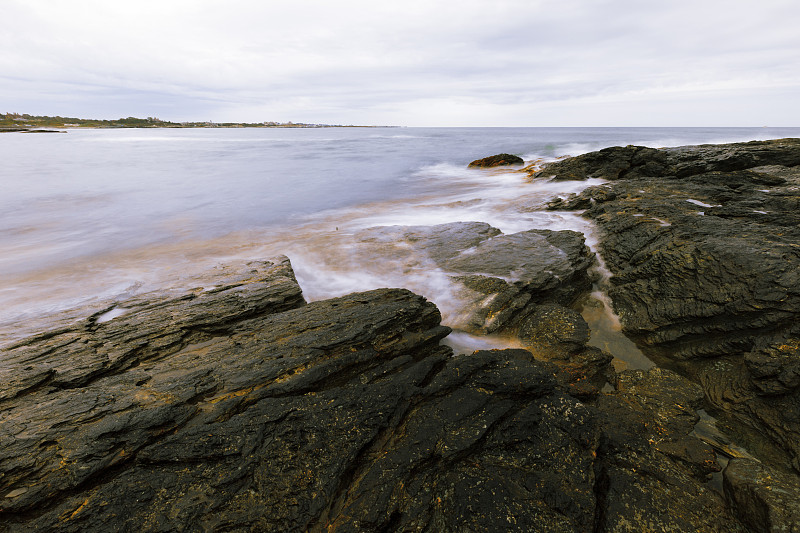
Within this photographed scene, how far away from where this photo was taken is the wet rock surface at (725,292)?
378 cm

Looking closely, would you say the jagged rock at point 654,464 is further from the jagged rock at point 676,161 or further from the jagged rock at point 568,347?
the jagged rock at point 676,161

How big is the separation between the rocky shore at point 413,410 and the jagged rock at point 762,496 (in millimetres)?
18

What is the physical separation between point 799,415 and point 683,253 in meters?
2.71

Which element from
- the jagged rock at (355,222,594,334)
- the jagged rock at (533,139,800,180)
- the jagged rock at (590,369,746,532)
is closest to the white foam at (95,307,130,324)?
the jagged rock at (355,222,594,334)

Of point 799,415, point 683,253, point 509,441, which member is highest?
point 683,253

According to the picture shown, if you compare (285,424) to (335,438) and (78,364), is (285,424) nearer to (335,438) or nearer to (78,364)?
(335,438)

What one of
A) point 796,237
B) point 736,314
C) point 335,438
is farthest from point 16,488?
point 796,237

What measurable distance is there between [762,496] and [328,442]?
3416mm

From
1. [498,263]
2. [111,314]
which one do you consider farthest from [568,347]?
[111,314]

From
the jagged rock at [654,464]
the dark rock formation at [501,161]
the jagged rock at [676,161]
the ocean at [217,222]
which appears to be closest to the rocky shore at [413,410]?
the jagged rock at [654,464]

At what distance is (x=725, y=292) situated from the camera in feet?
15.5

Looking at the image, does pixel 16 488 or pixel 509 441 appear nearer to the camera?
pixel 16 488

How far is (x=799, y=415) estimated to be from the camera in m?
3.55

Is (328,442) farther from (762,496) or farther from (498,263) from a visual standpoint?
(498,263)
